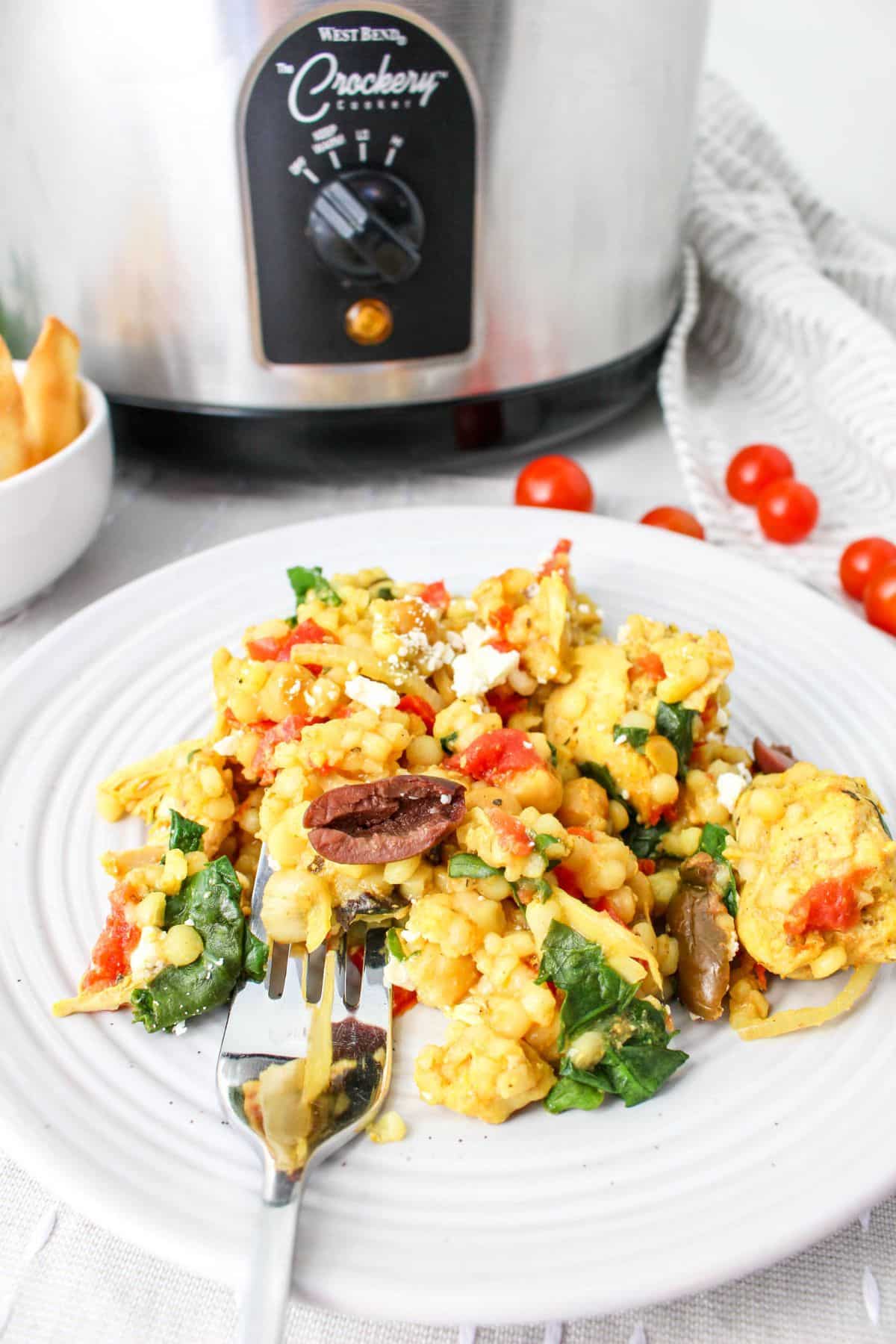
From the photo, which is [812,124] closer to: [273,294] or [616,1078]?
[273,294]

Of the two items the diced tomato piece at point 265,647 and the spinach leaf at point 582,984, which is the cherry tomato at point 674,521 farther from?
the spinach leaf at point 582,984

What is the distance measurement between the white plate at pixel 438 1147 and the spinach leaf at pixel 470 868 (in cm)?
15

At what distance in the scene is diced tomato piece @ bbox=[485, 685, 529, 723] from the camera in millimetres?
1387

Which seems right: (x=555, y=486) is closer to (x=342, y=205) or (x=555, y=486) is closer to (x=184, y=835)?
(x=342, y=205)

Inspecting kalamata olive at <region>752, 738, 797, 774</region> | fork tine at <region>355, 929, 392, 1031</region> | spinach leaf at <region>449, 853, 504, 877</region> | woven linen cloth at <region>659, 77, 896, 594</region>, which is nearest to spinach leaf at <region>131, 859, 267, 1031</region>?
fork tine at <region>355, 929, 392, 1031</region>

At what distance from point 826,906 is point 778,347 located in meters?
1.64

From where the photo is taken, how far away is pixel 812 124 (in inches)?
128

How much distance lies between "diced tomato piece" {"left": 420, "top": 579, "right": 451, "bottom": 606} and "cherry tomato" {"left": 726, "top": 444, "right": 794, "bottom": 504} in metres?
0.92

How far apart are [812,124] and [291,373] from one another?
2071 mm

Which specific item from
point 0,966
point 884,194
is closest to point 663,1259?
point 0,966

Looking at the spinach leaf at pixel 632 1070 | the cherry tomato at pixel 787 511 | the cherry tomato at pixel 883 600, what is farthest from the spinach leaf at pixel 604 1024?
the cherry tomato at pixel 787 511

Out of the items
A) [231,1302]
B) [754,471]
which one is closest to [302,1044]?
[231,1302]

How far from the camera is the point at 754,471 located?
7.13 feet

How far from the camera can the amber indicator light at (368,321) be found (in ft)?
6.21
